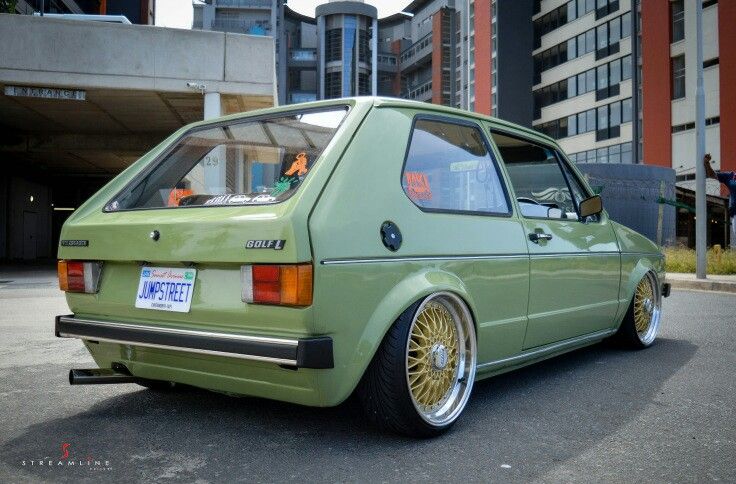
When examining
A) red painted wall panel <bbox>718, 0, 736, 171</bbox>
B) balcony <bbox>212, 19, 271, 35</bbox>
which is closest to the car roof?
red painted wall panel <bbox>718, 0, 736, 171</bbox>

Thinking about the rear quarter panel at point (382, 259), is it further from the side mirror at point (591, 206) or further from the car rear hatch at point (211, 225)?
the side mirror at point (591, 206)

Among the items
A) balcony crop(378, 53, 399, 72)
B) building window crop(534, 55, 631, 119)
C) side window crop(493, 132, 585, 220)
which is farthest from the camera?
balcony crop(378, 53, 399, 72)

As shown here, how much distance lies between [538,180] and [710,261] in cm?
1369

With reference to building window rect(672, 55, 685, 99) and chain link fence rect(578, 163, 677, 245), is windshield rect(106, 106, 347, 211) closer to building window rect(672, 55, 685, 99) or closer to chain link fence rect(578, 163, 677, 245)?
chain link fence rect(578, 163, 677, 245)

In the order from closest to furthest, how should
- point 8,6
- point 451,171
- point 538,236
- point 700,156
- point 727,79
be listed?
1. point 451,171
2. point 538,236
3. point 700,156
4. point 8,6
5. point 727,79

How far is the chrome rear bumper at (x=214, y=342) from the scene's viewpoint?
2.55m

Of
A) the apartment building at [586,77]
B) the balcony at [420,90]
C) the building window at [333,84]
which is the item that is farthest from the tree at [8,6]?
the building window at [333,84]

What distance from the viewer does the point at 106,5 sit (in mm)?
46000

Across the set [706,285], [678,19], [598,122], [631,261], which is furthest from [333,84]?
[631,261]

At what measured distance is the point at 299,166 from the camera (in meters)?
3.19

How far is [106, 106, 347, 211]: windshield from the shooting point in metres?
3.12

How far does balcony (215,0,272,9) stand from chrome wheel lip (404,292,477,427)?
238ft

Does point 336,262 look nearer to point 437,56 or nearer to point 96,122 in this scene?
point 96,122

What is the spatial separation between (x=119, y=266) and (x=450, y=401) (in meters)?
1.64
